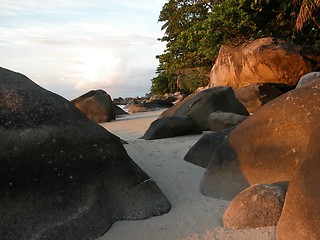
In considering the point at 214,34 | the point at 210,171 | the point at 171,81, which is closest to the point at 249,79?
the point at 214,34

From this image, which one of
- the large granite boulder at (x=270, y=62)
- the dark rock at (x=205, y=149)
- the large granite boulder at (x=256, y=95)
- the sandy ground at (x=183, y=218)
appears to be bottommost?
the sandy ground at (x=183, y=218)

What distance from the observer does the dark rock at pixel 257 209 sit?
2992mm

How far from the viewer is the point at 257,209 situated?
3027 mm

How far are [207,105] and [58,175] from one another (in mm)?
5639

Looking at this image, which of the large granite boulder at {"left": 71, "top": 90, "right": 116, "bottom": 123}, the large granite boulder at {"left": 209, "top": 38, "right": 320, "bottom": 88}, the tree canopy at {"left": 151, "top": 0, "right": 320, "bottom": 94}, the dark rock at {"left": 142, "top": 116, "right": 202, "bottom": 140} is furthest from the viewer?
the large granite boulder at {"left": 71, "top": 90, "right": 116, "bottom": 123}

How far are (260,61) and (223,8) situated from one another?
2413 mm

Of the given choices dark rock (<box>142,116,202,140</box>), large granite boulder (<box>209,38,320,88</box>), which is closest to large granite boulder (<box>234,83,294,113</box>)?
large granite boulder (<box>209,38,320,88</box>)

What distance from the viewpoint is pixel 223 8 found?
1338 cm

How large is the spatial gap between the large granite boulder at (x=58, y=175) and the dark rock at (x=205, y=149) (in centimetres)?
158

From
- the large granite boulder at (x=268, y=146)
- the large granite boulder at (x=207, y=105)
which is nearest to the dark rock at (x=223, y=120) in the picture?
the large granite boulder at (x=207, y=105)

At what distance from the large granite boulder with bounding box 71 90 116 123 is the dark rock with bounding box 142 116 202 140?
7.11 meters

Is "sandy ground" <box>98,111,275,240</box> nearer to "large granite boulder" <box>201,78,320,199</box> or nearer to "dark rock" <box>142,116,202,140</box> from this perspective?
"large granite boulder" <box>201,78,320,199</box>

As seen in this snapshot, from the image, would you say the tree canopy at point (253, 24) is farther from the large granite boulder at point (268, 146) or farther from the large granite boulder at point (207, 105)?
the large granite boulder at point (268, 146)

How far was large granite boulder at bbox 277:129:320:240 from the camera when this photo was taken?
7.85ft
